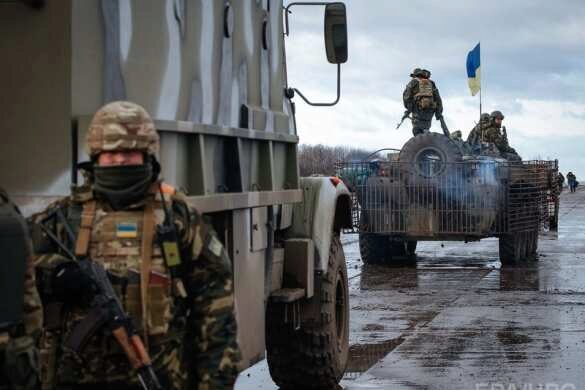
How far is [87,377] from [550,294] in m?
10.5

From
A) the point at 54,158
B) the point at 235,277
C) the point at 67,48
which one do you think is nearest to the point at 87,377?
the point at 54,158

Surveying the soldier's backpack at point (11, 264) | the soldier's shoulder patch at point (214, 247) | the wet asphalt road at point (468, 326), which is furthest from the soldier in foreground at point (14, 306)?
the wet asphalt road at point (468, 326)

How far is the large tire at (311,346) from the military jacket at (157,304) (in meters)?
3.09

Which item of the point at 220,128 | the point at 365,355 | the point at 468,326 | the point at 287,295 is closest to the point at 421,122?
the point at 468,326

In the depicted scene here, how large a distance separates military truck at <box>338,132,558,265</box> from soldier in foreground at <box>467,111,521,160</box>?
151 inches

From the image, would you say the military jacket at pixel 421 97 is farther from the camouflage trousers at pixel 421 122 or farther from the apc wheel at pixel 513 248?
the apc wheel at pixel 513 248

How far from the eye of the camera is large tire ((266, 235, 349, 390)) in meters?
7.07

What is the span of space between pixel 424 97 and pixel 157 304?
49.3 ft

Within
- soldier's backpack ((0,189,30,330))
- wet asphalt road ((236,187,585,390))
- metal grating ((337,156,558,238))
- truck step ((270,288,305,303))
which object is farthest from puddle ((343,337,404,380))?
metal grating ((337,156,558,238))

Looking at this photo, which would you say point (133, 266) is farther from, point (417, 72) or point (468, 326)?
point (417, 72)

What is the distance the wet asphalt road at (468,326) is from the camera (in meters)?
8.09

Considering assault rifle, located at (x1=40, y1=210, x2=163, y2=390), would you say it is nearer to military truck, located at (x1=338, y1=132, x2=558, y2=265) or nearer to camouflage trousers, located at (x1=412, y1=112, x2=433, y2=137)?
military truck, located at (x1=338, y1=132, x2=558, y2=265)

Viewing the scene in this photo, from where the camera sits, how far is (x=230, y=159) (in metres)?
5.74

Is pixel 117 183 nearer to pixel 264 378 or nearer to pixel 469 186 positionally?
pixel 264 378
